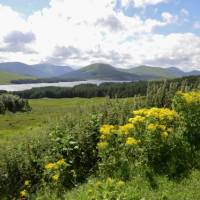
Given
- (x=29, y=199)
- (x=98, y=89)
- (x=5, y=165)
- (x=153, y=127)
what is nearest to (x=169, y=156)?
(x=153, y=127)

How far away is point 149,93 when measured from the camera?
49.1 ft

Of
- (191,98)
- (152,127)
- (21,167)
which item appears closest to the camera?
(152,127)

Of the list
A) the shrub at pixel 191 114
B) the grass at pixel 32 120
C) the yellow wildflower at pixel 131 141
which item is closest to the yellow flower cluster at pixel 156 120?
the shrub at pixel 191 114

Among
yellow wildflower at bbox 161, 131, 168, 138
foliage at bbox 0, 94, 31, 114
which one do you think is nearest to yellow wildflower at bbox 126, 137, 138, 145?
yellow wildflower at bbox 161, 131, 168, 138

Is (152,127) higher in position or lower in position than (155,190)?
higher

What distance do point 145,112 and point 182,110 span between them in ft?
4.24

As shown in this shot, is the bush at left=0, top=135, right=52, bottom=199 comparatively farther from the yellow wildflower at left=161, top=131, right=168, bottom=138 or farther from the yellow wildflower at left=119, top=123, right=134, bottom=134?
the yellow wildflower at left=161, top=131, right=168, bottom=138

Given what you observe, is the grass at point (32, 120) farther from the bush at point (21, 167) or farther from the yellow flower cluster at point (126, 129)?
the yellow flower cluster at point (126, 129)

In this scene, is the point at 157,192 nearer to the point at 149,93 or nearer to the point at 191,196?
the point at 191,196

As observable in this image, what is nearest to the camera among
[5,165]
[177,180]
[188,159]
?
[177,180]

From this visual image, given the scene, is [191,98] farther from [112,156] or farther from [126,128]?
[112,156]

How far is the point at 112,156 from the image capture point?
10.9 m

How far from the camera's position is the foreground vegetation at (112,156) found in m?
9.73

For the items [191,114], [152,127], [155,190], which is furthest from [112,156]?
[191,114]
